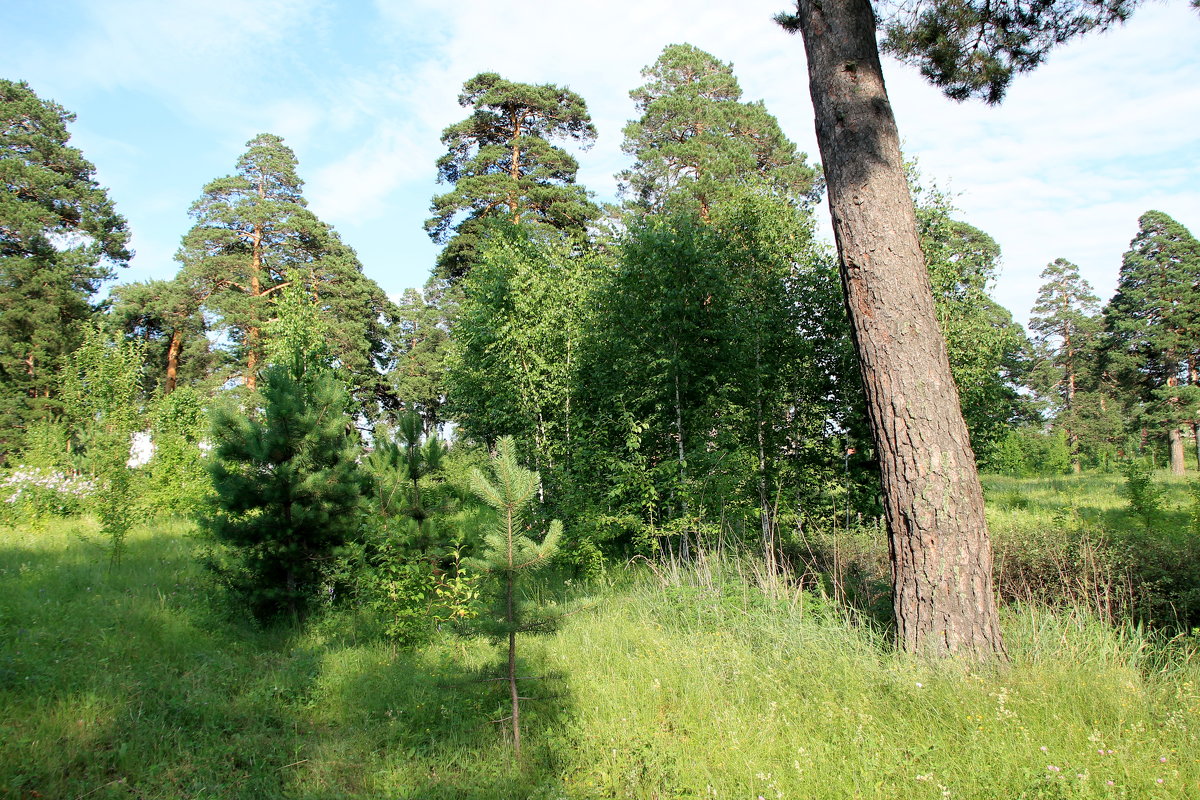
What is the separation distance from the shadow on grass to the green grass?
2 cm

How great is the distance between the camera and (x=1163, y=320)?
945 inches

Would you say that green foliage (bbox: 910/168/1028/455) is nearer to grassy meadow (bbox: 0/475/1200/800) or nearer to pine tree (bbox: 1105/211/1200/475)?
grassy meadow (bbox: 0/475/1200/800)

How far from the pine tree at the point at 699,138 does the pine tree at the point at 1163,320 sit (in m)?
15.7

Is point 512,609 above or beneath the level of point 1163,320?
beneath

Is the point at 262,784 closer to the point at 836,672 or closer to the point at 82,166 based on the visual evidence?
the point at 836,672

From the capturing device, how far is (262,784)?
3381mm

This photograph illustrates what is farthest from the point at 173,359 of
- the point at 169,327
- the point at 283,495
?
the point at 283,495

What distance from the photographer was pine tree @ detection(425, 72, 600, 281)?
67.8 ft

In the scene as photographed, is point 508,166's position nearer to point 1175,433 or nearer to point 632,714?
point 632,714

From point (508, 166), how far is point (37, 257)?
673 inches

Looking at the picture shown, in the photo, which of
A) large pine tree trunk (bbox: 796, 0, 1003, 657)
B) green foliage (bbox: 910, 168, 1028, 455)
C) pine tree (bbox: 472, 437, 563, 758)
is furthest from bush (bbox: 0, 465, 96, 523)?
green foliage (bbox: 910, 168, 1028, 455)

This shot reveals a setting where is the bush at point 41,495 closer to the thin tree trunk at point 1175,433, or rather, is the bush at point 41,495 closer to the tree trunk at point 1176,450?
the thin tree trunk at point 1175,433

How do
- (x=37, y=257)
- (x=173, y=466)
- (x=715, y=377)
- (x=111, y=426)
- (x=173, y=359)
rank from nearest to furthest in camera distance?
(x=111, y=426) → (x=715, y=377) → (x=173, y=466) → (x=37, y=257) → (x=173, y=359)

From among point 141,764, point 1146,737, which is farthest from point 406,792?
point 1146,737
